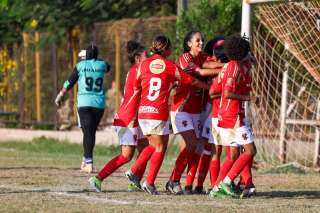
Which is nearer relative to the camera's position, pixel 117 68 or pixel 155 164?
pixel 155 164

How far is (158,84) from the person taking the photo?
13.3 m

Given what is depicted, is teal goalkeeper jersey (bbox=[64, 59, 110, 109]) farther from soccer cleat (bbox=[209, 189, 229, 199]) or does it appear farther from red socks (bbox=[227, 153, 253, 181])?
red socks (bbox=[227, 153, 253, 181])

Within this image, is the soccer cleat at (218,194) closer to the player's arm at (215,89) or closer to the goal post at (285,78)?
the player's arm at (215,89)

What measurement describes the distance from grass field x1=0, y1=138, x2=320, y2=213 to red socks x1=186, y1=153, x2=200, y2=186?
20.0 inches

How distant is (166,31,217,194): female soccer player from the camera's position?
13.6m

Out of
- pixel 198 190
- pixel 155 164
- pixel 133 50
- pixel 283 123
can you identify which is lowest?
pixel 198 190

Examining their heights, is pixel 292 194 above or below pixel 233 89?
below

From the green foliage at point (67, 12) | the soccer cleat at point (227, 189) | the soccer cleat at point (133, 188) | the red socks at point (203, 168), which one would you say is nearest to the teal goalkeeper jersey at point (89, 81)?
the soccer cleat at point (133, 188)

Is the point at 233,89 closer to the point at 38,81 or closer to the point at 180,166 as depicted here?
the point at 180,166

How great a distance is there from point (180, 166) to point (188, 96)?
88 cm

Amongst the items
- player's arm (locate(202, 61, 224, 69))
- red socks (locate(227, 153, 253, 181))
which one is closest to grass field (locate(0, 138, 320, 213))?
red socks (locate(227, 153, 253, 181))

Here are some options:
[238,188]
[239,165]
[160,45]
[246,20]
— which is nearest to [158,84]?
[160,45]

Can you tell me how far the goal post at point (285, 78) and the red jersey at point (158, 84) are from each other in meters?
3.95

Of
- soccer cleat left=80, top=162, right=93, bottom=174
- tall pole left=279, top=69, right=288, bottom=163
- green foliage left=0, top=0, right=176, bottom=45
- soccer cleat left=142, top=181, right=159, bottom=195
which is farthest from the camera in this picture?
green foliage left=0, top=0, right=176, bottom=45
